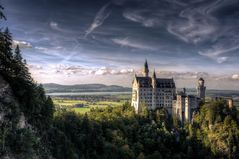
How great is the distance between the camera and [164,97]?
352 ft

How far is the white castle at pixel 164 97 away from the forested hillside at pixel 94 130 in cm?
358

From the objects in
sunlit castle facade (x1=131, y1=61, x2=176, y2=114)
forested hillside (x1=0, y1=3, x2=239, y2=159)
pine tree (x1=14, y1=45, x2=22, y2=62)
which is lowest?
forested hillside (x1=0, y1=3, x2=239, y2=159)

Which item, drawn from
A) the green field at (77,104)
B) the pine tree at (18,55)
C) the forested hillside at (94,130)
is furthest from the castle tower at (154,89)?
the pine tree at (18,55)

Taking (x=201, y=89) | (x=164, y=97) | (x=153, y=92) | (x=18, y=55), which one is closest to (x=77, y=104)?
(x=153, y=92)

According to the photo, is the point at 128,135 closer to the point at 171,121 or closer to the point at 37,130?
the point at 171,121

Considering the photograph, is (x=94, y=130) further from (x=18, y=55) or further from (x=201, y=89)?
(x=201, y=89)

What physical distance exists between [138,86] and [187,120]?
22.1 meters

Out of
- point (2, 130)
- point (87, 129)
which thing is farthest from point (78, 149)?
point (2, 130)

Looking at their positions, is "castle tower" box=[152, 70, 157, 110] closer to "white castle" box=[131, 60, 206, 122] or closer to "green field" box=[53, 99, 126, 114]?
"white castle" box=[131, 60, 206, 122]

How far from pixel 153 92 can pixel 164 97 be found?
4.51 metres

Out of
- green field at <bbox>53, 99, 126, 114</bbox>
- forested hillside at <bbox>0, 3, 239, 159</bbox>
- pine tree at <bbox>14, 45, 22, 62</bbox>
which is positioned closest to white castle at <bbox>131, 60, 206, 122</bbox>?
forested hillside at <bbox>0, 3, 239, 159</bbox>

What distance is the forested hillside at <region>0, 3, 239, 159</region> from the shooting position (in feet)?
125

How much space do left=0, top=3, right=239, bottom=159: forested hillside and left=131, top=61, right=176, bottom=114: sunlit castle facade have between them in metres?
4.85

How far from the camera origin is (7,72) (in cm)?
4391
